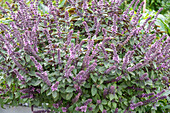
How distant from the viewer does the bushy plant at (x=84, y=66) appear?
166 centimetres

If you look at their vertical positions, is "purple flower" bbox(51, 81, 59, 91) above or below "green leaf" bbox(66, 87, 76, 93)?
above

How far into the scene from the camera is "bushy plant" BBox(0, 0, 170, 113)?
1663 millimetres

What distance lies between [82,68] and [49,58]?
13.8 inches

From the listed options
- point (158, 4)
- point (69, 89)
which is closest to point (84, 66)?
point (69, 89)

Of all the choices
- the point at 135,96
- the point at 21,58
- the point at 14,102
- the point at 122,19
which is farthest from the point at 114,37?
the point at 14,102

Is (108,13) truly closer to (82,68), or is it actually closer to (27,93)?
(82,68)

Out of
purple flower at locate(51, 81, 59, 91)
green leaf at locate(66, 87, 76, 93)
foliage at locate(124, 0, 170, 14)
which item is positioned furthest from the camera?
foliage at locate(124, 0, 170, 14)

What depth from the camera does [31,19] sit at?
7.14 ft

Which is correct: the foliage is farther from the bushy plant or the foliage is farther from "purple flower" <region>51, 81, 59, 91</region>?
"purple flower" <region>51, 81, 59, 91</region>

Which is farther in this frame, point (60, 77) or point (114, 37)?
point (114, 37)

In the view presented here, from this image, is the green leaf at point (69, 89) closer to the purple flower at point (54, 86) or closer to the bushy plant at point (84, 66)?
the bushy plant at point (84, 66)

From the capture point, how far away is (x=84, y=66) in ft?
5.66

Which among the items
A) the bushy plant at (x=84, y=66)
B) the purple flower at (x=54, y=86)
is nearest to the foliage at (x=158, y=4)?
the bushy plant at (x=84, y=66)

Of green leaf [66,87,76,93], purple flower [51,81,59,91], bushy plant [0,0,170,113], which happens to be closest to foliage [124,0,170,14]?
bushy plant [0,0,170,113]
